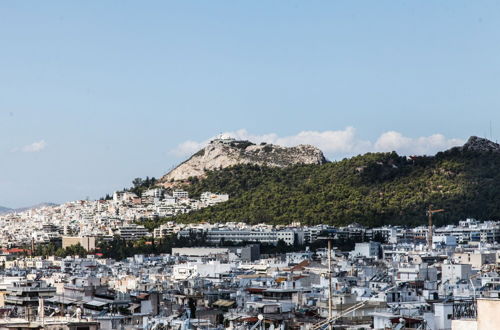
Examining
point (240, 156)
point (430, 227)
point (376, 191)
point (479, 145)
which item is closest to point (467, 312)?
point (430, 227)

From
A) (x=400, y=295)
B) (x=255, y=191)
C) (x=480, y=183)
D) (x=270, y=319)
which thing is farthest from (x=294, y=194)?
(x=270, y=319)

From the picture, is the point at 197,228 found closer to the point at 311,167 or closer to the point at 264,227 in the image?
the point at 264,227

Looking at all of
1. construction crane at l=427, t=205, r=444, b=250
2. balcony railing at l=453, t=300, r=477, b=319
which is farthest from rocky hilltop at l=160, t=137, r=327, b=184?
balcony railing at l=453, t=300, r=477, b=319

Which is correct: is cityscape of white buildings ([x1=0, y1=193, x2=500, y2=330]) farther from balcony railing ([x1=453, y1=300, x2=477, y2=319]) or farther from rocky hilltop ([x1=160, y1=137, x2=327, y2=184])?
rocky hilltop ([x1=160, y1=137, x2=327, y2=184])

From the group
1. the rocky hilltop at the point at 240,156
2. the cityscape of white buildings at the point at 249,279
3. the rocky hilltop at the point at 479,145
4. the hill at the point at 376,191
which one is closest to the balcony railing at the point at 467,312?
the cityscape of white buildings at the point at 249,279

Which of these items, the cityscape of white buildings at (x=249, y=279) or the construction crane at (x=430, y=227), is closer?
the cityscape of white buildings at (x=249, y=279)

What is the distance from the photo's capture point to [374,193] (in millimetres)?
134750

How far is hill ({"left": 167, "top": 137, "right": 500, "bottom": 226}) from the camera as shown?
12625 centimetres

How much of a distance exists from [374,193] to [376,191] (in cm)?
60

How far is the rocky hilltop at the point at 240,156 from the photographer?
175 m

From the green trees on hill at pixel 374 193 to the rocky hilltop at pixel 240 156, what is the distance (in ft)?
47.1

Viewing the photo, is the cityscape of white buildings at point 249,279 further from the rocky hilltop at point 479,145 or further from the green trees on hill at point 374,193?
the rocky hilltop at point 479,145

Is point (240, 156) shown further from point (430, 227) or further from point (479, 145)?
point (430, 227)

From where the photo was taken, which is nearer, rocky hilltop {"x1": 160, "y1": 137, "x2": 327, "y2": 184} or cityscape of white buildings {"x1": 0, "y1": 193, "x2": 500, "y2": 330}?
cityscape of white buildings {"x1": 0, "y1": 193, "x2": 500, "y2": 330}
